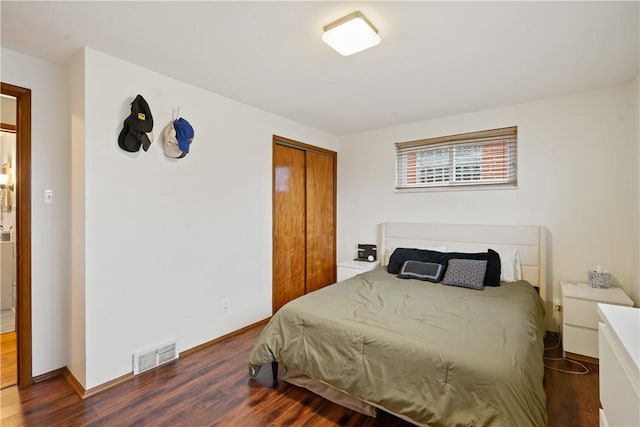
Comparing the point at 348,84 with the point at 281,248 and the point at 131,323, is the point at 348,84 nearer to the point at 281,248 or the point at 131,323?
the point at 281,248

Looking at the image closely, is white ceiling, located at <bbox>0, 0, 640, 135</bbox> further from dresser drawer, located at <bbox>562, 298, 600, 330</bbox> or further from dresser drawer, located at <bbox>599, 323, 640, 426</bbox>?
dresser drawer, located at <bbox>562, 298, 600, 330</bbox>

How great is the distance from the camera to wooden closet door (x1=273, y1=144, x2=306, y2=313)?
3.72m

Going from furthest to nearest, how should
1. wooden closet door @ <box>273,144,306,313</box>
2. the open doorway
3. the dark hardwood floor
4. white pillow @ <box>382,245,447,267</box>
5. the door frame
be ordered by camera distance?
wooden closet door @ <box>273,144,306,313</box>
white pillow @ <box>382,245,447,267</box>
the open doorway
the door frame
the dark hardwood floor

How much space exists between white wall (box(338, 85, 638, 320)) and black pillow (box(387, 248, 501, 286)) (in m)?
0.57

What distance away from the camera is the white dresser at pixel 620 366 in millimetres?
765

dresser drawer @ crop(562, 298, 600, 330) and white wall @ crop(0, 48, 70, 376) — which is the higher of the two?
white wall @ crop(0, 48, 70, 376)

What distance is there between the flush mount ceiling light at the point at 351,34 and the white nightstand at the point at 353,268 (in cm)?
253

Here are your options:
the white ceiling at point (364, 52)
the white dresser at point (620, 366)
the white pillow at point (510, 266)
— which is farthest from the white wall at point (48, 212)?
the white pillow at point (510, 266)

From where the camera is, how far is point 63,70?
94.4 inches

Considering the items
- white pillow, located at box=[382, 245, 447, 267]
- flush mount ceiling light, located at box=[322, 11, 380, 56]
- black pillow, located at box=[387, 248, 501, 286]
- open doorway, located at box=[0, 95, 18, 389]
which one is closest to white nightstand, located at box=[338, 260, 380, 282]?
white pillow, located at box=[382, 245, 447, 267]

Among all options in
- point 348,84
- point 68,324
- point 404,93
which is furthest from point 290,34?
point 68,324

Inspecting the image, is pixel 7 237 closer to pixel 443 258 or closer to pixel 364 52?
pixel 364 52

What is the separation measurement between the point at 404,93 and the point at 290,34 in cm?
142

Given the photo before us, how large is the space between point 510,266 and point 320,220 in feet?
7.73
